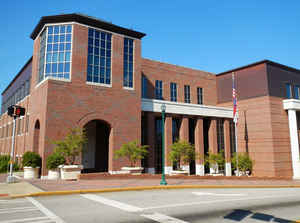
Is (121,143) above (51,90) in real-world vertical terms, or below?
below

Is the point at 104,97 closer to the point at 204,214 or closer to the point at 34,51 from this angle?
the point at 34,51

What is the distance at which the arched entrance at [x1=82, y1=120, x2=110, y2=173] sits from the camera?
1127 inches

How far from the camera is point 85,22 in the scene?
82.6ft

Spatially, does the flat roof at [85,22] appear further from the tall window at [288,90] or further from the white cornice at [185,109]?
the tall window at [288,90]

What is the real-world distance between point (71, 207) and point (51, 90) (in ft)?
49.8

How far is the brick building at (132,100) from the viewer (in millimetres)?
24016

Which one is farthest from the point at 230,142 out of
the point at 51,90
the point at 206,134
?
the point at 51,90

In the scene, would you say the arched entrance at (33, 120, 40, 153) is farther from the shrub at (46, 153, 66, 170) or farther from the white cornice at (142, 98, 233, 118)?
the white cornice at (142, 98, 233, 118)

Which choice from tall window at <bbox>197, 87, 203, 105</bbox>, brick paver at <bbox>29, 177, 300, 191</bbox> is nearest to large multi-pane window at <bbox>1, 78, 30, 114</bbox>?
brick paver at <bbox>29, 177, 300, 191</bbox>

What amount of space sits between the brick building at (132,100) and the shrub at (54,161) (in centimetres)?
95

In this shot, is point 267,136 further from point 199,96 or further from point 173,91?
point 173,91

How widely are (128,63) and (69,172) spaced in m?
13.3

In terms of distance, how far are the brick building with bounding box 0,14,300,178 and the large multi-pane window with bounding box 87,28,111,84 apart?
0.10m

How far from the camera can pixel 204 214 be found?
8.45m
